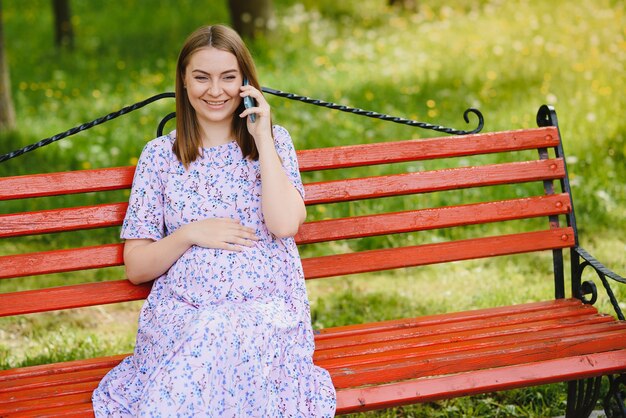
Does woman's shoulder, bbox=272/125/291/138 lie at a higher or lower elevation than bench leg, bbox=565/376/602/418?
higher

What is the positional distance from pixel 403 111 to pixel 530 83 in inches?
49.1

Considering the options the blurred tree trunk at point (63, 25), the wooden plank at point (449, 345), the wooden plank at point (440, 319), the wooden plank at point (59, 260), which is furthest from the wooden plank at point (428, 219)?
the blurred tree trunk at point (63, 25)

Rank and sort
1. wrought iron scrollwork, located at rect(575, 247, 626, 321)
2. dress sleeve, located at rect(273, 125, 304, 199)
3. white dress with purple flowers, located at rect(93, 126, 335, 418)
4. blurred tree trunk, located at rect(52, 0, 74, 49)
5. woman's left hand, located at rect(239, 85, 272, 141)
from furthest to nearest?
blurred tree trunk, located at rect(52, 0, 74, 49)
wrought iron scrollwork, located at rect(575, 247, 626, 321)
dress sleeve, located at rect(273, 125, 304, 199)
woman's left hand, located at rect(239, 85, 272, 141)
white dress with purple flowers, located at rect(93, 126, 335, 418)

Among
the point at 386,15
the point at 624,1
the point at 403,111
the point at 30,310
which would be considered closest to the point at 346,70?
the point at 403,111

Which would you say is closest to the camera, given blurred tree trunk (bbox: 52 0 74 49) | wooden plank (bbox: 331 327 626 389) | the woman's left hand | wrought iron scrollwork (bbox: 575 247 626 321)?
wooden plank (bbox: 331 327 626 389)

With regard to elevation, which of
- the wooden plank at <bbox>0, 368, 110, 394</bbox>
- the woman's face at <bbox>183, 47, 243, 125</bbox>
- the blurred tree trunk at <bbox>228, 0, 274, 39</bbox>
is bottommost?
the wooden plank at <bbox>0, 368, 110, 394</bbox>

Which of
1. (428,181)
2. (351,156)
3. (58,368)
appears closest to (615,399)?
(428,181)

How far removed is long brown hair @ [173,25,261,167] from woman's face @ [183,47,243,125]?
0.02 metres

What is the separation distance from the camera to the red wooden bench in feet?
9.60

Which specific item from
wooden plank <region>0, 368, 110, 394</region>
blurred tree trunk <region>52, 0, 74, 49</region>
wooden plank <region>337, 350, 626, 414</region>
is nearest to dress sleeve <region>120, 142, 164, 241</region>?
wooden plank <region>0, 368, 110, 394</region>

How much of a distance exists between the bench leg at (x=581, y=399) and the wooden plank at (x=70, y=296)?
161cm

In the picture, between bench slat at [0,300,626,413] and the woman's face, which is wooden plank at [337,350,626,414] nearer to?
bench slat at [0,300,626,413]

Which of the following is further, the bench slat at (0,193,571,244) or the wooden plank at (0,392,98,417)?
the bench slat at (0,193,571,244)

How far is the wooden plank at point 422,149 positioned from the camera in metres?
3.45
